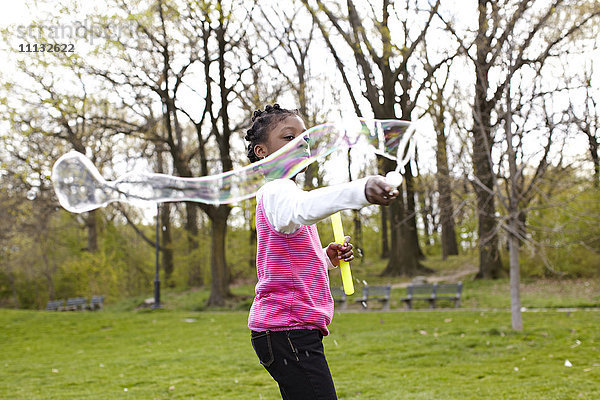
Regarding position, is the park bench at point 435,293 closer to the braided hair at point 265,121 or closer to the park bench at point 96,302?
the braided hair at point 265,121

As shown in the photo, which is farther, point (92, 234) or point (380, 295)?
point (92, 234)

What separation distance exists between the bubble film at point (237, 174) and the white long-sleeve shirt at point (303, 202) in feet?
1.09

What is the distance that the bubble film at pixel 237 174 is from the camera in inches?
102

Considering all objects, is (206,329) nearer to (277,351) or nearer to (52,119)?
(52,119)

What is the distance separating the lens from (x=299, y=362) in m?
2.32

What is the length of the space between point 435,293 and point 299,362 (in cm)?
1336

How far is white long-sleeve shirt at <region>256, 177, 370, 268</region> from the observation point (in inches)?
71.9

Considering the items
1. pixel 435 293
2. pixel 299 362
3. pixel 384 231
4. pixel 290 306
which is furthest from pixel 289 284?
pixel 384 231

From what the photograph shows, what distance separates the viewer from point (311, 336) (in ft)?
7.70

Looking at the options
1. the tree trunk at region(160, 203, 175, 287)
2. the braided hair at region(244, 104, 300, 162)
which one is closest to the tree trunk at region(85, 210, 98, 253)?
the tree trunk at region(160, 203, 175, 287)

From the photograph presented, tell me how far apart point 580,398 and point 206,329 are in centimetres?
938

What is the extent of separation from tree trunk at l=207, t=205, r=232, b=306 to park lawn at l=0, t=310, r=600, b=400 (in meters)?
4.62

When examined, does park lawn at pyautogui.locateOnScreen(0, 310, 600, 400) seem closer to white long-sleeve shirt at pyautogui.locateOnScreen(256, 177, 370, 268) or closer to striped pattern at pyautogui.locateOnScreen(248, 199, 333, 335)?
striped pattern at pyautogui.locateOnScreen(248, 199, 333, 335)

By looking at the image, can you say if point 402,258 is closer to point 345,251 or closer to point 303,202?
point 345,251
